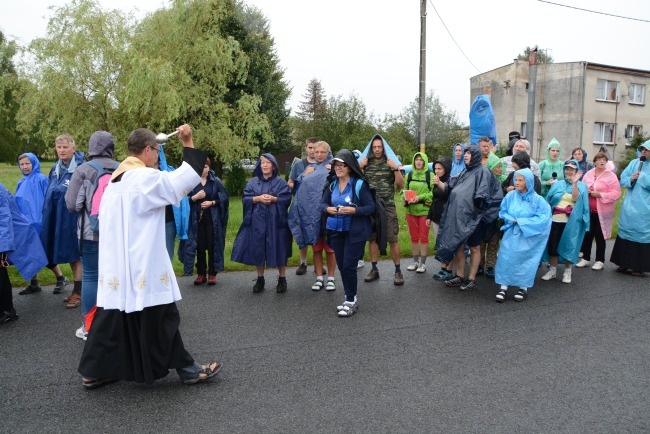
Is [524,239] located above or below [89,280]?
above

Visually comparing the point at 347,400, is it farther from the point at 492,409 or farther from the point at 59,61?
the point at 59,61

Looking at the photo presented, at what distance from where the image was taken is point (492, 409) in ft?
13.0

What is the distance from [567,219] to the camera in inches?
330

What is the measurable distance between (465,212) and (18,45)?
891 inches

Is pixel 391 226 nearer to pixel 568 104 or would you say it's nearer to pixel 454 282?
pixel 454 282

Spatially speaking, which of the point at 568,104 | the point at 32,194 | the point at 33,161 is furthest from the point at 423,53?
the point at 568,104

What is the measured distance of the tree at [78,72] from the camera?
2152 cm

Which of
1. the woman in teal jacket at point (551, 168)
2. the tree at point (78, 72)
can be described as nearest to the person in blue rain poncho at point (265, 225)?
the woman in teal jacket at point (551, 168)

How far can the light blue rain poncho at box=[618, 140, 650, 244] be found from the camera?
8.47 metres

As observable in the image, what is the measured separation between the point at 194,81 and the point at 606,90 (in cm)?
3155

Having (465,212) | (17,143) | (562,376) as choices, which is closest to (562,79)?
(465,212)

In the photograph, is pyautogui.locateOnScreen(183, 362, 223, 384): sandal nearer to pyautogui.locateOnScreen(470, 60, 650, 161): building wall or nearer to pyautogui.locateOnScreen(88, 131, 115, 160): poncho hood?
pyautogui.locateOnScreen(88, 131, 115, 160): poncho hood

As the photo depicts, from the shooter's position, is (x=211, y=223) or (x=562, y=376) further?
(x=211, y=223)

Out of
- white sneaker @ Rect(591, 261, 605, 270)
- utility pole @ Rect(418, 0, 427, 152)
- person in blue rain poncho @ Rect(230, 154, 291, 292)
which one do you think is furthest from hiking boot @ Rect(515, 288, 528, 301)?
utility pole @ Rect(418, 0, 427, 152)
